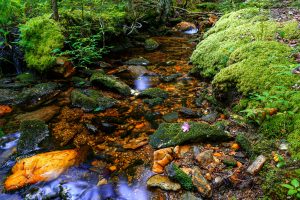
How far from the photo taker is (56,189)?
3.69 m

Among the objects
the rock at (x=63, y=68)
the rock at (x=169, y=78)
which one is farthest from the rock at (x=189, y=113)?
the rock at (x=63, y=68)

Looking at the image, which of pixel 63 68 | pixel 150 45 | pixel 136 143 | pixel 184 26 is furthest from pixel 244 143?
pixel 184 26

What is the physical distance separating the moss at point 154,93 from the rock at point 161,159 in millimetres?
2424

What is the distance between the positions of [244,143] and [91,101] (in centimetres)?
358

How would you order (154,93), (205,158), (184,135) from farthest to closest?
(154,93)
(184,135)
(205,158)

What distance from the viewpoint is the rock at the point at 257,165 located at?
10.4ft

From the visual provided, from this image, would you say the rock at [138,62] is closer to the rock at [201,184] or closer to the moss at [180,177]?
the moss at [180,177]

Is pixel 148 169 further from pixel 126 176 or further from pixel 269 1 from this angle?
pixel 269 1

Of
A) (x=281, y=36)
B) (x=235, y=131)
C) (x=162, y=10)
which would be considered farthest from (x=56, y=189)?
(x=162, y=10)

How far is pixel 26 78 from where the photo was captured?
7602 mm

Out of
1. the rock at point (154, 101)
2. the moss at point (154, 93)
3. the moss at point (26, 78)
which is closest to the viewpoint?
the rock at point (154, 101)

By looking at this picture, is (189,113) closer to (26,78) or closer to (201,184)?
(201,184)

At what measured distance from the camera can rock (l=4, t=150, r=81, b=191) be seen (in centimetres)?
379

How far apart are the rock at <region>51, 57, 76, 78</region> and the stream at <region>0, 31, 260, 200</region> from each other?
28 cm
